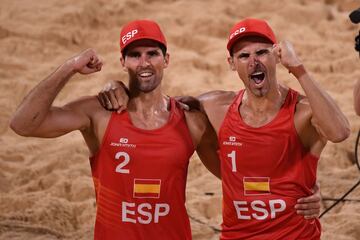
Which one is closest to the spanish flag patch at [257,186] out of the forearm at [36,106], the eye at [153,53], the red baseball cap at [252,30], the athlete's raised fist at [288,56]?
the athlete's raised fist at [288,56]

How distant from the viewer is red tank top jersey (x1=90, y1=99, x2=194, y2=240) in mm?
3938

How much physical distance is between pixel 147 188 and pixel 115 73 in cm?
375

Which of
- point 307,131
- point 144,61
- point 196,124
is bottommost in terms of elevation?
point 307,131

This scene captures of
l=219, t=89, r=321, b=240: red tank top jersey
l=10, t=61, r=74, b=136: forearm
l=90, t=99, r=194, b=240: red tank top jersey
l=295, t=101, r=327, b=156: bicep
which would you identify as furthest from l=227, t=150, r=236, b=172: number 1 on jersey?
l=10, t=61, r=74, b=136: forearm

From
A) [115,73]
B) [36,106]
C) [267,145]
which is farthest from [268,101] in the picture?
[115,73]

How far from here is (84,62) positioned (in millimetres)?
3883

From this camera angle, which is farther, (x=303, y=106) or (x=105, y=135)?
(x=105, y=135)

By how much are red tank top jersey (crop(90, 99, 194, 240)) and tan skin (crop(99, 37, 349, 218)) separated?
0.22 metres

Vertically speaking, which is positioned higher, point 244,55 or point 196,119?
point 244,55

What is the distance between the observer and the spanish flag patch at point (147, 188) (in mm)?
3947

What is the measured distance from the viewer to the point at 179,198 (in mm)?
4020

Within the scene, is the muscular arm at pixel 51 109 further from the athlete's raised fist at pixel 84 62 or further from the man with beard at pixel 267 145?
the man with beard at pixel 267 145

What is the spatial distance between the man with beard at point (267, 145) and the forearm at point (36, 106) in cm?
37

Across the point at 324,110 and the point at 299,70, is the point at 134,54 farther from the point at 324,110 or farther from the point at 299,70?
the point at 324,110
